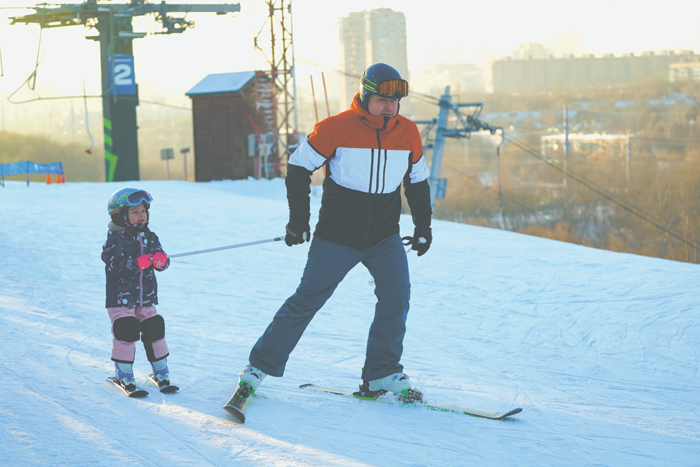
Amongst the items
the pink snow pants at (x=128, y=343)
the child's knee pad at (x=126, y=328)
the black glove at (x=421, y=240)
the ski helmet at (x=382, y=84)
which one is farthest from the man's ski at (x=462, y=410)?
the ski helmet at (x=382, y=84)

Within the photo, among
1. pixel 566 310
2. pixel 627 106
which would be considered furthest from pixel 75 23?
pixel 627 106

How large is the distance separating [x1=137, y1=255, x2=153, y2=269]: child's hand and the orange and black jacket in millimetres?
779

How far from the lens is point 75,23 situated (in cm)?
2345

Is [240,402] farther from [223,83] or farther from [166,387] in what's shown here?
[223,83]

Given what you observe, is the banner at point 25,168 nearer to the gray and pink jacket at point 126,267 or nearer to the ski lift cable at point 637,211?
the gray and pink jacket at point 126,267

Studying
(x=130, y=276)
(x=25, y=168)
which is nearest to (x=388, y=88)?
(x=130, y=276)

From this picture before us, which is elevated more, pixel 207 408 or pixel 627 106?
pixel 627 106

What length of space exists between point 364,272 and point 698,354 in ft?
12.0

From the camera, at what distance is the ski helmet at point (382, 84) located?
3.23m

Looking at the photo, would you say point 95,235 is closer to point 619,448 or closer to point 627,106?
point 619,448

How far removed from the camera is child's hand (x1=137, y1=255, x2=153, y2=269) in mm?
3465

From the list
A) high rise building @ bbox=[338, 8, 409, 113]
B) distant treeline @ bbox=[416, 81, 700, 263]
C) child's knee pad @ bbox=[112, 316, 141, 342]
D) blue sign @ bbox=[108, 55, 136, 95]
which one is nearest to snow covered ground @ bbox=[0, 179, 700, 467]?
child's knee pad @ bbox=[112, 316, 141, 342]

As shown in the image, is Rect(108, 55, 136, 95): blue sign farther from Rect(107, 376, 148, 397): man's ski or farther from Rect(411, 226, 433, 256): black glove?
Rect(411, 226, 433, 256): black glove

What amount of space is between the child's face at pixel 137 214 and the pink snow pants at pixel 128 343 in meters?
0.46
